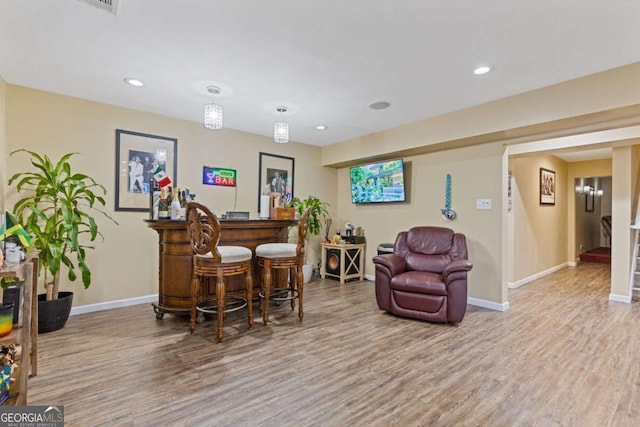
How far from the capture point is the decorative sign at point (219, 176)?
4453mm

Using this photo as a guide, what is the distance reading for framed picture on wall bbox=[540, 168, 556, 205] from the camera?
5.79 meters

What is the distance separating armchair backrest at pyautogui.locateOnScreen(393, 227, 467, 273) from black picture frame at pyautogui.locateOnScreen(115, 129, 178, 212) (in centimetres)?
332

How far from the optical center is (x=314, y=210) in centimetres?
540

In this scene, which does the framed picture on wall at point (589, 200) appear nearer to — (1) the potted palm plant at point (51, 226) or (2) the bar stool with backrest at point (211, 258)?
(2) the bar stool with backrest at point (211, 258)

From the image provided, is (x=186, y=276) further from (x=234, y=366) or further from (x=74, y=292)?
(x=74, y=292)

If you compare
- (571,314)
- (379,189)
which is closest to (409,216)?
(379,189)

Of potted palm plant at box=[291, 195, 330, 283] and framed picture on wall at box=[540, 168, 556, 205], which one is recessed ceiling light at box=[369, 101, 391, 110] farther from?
framed picture on wall at box=[540, 168, 556, 205]

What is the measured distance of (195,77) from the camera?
2.96 metres

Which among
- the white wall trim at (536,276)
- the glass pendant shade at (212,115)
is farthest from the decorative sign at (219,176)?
the white wall trim at (536,276)

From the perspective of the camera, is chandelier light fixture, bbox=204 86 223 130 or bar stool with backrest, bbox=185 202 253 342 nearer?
bar stool with backrest, bbox=185 202 253 342

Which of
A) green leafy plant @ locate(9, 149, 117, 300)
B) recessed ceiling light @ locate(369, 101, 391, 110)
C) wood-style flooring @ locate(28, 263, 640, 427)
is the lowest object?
wood-style flooring @ locate(28, 263, 640, 427)

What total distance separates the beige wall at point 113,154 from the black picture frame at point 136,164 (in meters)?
0.07

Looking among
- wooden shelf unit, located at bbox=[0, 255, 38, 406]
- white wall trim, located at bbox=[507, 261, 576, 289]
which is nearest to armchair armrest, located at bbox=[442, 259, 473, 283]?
white wall trim, located at bbox=[507, 261, 576, 289]

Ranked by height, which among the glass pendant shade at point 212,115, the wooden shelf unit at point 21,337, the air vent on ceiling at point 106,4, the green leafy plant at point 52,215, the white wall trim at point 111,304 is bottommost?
the white wall trim at point 111,304
